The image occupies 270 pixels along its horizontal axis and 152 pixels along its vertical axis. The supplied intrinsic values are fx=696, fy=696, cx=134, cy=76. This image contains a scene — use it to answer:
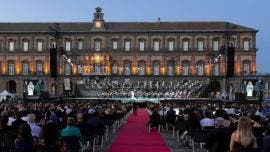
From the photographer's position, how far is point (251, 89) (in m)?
54.2

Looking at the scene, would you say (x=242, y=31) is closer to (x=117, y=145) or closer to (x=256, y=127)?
(x=117, y=145)

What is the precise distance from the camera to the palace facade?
112875 millimetres

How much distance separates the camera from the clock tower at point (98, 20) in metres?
114

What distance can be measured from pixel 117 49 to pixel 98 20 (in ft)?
18.6

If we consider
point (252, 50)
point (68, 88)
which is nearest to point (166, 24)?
point (252, 50)

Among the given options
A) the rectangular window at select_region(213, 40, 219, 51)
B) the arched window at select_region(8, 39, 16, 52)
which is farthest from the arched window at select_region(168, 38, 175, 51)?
the arched window at select_region(8, 39, 16, 52)

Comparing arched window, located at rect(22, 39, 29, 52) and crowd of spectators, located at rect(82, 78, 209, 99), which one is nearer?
crowd of spectators, located at rect(82, 78, 209, 99)

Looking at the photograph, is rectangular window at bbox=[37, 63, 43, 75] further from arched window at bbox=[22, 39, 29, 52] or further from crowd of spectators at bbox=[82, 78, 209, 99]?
crowd of spectators at bbox=[82, 78, 209, 99]

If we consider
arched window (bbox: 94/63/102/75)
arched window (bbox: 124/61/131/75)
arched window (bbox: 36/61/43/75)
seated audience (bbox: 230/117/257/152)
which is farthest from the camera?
arched window (bbox: 36/61/43/75)

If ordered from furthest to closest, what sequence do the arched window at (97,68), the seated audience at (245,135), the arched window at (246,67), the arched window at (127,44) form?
the arched window at (127,44) < the arched window at (97,68) < the arched window at (246,67) < the seated audience at (245,135)

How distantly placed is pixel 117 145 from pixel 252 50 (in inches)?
3583

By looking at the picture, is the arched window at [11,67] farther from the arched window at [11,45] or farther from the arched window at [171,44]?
the arched window at [171,44]

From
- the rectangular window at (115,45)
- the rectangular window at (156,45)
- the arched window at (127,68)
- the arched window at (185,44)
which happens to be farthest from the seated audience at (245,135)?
the rectangular window at (156,45)

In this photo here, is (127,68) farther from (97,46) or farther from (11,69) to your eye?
(11,69)
